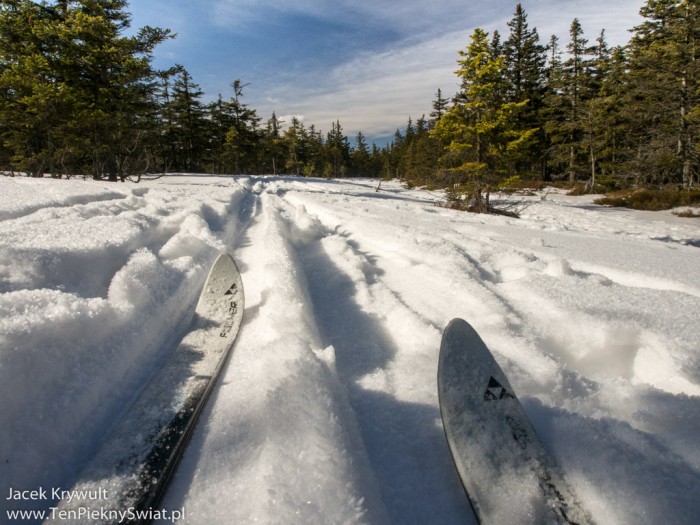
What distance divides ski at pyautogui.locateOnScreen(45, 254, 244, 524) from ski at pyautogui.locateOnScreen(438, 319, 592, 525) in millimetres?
1070

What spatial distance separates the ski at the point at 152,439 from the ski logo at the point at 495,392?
50.1 inches

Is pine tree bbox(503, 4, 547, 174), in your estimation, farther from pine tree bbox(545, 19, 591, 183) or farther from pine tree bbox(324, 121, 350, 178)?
pine tree bbox(324, 121, 350, 178)

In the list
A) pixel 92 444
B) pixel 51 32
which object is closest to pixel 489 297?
pixel 92 444

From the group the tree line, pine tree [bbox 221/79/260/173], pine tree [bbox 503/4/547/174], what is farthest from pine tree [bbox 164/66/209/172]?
pine tree [bbox 503/4/547/174]

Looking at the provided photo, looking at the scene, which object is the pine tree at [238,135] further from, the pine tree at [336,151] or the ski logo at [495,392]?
the ski logo at [495,392]

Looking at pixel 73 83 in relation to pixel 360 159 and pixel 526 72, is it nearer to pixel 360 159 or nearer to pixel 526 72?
pixel 526 72

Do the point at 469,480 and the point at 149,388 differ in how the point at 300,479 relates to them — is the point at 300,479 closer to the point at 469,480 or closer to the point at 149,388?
the point at 469,480

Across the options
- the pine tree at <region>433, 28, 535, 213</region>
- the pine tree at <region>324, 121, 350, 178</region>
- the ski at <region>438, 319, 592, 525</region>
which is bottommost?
the ski at <region>438, 319, 592, 525</region>

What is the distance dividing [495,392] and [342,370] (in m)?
0.79

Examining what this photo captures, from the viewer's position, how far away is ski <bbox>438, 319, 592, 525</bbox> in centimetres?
109

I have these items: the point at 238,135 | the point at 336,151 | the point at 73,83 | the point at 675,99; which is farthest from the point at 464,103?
the point at 336,151

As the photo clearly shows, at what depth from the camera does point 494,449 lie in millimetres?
1273

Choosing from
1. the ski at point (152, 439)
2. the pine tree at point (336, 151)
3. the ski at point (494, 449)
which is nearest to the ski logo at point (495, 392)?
the ski at point (494, 449)

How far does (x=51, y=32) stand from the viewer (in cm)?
1253
